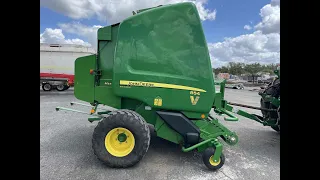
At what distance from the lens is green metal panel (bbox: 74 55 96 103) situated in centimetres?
328

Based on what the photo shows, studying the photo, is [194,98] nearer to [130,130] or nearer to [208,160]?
[208,160]

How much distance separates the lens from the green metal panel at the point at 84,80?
3277mm

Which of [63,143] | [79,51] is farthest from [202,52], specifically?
[79,51]

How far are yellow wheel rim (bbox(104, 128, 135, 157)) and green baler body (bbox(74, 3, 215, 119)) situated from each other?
55 cm

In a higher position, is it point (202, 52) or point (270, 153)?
point (202, 52)

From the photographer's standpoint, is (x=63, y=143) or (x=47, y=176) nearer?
(x=47, y=176)

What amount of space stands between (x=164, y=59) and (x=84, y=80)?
59.2 inches

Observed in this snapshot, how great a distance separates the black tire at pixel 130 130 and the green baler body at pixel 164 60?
1.20 feet

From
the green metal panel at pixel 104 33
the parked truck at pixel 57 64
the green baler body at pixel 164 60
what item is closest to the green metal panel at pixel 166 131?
the green baler body at pixel 164 60

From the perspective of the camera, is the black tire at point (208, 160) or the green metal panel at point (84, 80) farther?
the green metal panel at point (84, 80)

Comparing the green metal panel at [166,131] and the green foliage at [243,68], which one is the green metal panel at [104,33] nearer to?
the green metal panel at [166,131]

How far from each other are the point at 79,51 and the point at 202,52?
12.2m
